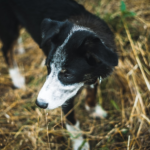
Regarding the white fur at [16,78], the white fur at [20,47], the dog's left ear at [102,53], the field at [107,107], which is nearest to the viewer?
the dog's left ear at [102,53]

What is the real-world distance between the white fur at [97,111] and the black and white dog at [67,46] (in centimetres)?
26

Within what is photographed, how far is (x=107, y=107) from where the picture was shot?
2.91m

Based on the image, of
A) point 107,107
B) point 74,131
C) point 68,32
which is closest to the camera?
point 68,32

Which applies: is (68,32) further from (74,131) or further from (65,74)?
(74,131)

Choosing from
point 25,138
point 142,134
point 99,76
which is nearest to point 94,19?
point 99,76

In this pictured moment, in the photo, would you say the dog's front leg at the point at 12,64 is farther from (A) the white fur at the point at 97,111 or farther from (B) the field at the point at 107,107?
(A) the white fur at the point at 97,111

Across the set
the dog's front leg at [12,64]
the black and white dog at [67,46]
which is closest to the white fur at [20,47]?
the dog's front leg at [12,64]

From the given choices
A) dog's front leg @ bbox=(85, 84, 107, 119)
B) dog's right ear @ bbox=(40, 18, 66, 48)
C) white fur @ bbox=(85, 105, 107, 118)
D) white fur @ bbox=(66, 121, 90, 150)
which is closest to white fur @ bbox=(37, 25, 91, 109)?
dog's right ear @ bbox=(40, 18, 66, 48)

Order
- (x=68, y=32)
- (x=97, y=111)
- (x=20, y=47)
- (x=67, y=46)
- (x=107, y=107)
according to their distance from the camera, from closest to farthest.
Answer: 1. (x=67, y=46)
2. (x=68, y=32)
3. (x=97, y=111)
4. (x=107, y=107)
5. (x=20, y=47)

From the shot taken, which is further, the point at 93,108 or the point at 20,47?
the point at 20,47

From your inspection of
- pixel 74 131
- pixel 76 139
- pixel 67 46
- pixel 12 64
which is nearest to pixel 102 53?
pixel 67 46

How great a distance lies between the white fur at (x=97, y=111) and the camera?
277 cm

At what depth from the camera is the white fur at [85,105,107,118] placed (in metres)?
2.77

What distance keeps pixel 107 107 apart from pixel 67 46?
5.52 ft
